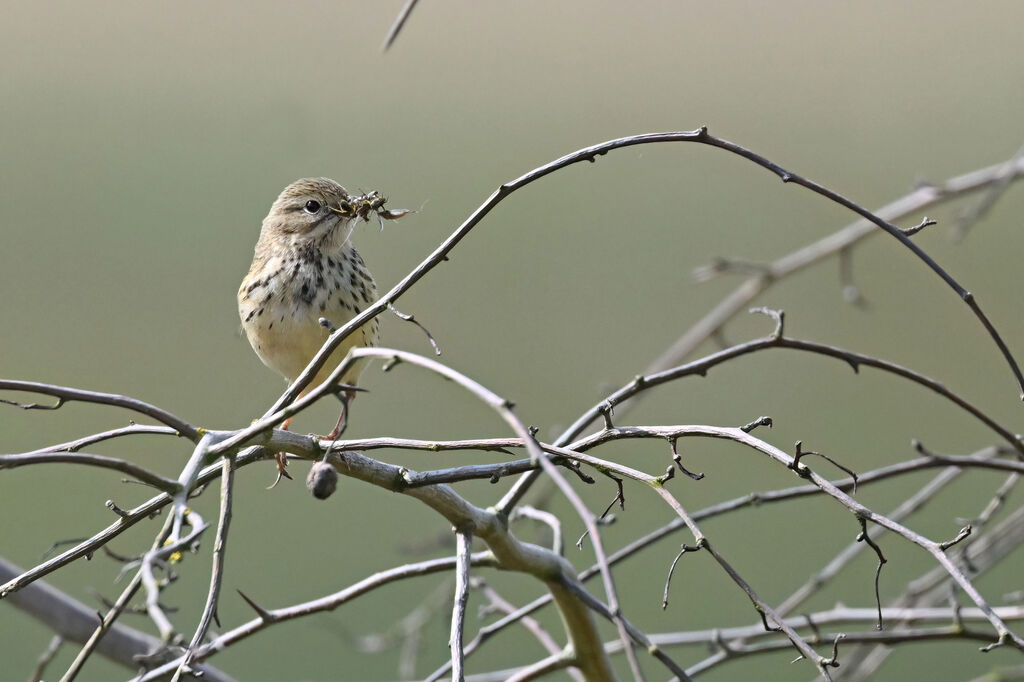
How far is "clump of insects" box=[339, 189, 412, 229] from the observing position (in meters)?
2.36

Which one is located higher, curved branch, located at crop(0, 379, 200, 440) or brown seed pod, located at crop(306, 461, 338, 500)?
curved branch, located at crop(0, 379, 200, 440)

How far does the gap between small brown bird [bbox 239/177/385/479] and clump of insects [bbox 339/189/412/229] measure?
13mm

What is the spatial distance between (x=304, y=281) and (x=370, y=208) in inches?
15.5

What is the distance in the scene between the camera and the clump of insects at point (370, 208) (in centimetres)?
236

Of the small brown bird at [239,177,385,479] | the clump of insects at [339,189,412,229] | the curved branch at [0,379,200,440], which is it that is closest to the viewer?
the curved branch at [0,379,200,440]

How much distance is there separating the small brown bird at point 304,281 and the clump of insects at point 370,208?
1cm

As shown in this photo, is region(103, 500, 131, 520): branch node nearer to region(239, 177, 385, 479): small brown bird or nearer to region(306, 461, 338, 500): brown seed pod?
region(306, 461, 338, 500): brown seed pod

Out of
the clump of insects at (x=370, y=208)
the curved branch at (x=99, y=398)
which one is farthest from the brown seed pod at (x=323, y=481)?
the clump of insects at (x=370, y=208)

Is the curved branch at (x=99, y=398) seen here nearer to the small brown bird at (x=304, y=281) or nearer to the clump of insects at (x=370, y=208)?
the clump of insects at (x=370, y=208)

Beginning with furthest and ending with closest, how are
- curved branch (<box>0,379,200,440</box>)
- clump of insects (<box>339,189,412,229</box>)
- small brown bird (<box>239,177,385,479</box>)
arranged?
small brown bird (<box>239,177,385,479</box>), clump of insects (<box>339,189,412,229</box>), curved branch (<box>0,379,200,440</box>)

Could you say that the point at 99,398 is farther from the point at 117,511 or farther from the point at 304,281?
the point at 304,281

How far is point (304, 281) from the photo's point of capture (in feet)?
9.23

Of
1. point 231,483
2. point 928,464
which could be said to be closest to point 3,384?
point 231,483

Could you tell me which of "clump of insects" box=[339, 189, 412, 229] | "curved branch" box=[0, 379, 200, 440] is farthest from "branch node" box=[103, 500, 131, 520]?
"clump of insects" box=[339, 189, 412, 229]
